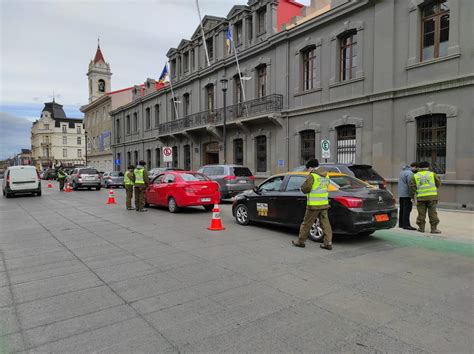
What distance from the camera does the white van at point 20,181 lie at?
20.3 metres

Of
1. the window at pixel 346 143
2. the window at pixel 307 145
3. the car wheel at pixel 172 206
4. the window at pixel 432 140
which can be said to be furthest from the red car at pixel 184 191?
the window at pixel 432 140

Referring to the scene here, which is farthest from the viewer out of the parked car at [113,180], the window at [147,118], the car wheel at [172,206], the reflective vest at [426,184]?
the window at [147,118]

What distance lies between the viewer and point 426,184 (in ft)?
29.2

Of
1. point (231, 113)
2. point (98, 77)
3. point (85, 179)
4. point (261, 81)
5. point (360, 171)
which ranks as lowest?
point (85, 179)

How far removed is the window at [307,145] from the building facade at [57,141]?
305ft

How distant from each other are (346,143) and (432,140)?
13.8ft

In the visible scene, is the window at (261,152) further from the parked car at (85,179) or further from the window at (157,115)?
the window at (157,115)

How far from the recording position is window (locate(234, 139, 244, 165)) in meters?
24.8

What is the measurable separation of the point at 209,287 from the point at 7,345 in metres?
2.35

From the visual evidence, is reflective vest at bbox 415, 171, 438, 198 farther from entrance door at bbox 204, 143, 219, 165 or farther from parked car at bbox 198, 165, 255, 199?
entrance door at bbox 204, 143, 219, 165

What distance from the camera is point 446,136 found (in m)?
13.5

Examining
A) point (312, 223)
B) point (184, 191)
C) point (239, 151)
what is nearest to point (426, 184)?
Result: point (312, 223)

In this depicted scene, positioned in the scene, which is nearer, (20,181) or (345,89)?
(345,89)

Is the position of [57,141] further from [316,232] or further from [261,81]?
[316,232]
